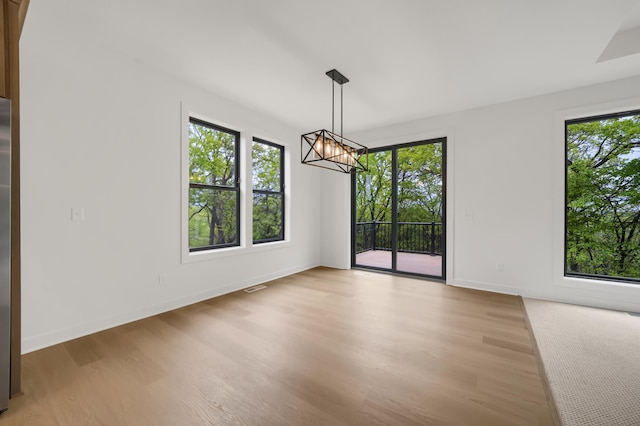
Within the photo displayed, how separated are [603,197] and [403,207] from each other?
2.52 metres

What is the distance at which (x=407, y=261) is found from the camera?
223 inches

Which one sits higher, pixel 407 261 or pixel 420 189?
pixel 420 189

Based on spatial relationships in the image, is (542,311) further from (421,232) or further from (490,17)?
(490,17)

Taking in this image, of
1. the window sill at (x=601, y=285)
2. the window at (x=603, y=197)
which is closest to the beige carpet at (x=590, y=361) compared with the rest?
the window sill at (x=601, y=285)

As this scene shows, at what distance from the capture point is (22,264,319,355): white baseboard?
2.19 m

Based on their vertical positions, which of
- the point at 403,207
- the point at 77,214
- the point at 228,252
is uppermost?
the point at 403,207

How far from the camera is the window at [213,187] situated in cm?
342

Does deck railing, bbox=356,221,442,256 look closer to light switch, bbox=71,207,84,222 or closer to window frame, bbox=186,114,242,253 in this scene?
window frame, bbox=186,114,242,253

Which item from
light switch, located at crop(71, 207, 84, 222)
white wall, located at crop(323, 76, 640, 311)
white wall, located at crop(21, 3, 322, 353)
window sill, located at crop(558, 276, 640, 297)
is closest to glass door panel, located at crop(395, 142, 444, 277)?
white wall, located at crop(323, 76, 640, 311)

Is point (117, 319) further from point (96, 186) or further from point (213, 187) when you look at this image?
point (213, 187)

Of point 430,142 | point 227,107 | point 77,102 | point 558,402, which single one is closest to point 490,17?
point 430,142

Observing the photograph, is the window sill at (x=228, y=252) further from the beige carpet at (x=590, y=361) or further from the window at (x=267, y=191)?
the beige carpet at (x=590, y=361)

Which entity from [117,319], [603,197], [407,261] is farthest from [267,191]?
[603,197]

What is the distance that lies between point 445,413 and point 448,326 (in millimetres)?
1281
